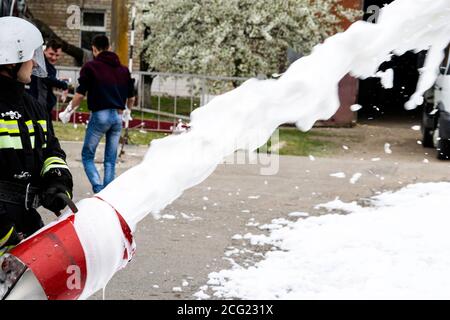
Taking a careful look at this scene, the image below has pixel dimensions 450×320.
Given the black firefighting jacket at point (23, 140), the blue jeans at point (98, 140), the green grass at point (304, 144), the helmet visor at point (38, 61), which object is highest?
the helmet visor at point (38, 61)

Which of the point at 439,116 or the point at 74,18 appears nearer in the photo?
the point at 439,116

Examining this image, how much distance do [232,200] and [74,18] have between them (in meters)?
17.0

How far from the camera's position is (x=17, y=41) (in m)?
3.67

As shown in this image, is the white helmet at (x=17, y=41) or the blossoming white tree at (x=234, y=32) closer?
the white helmet at (x=17, y=41)

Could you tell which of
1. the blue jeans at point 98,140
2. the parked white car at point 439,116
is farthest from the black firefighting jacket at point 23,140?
the parked white car at point 439,116

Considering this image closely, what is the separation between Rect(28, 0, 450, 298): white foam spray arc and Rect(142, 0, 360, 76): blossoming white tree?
11685 mm

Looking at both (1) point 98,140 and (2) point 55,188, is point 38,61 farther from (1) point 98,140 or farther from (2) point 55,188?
(1) point 98,140

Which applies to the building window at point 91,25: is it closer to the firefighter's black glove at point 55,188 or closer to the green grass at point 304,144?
the green grass at point 304,144

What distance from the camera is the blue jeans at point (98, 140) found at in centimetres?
900

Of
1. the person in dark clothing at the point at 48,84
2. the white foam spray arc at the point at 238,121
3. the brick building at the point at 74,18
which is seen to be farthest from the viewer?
the brick building at the point at 74,18

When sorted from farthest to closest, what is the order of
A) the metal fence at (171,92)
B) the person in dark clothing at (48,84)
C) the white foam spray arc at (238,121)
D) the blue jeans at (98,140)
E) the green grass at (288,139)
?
the metal fence at (171,92) → the green grass at (288,139) → the blue jeans at (98,140) → the person in dark clothing at (48,84) → the white foam spray arc at (238,121)

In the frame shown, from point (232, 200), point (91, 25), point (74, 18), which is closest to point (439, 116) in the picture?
point (232, 200)

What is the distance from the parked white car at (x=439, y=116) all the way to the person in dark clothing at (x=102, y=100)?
5.72 metres

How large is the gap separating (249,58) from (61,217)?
13651 millimetres
